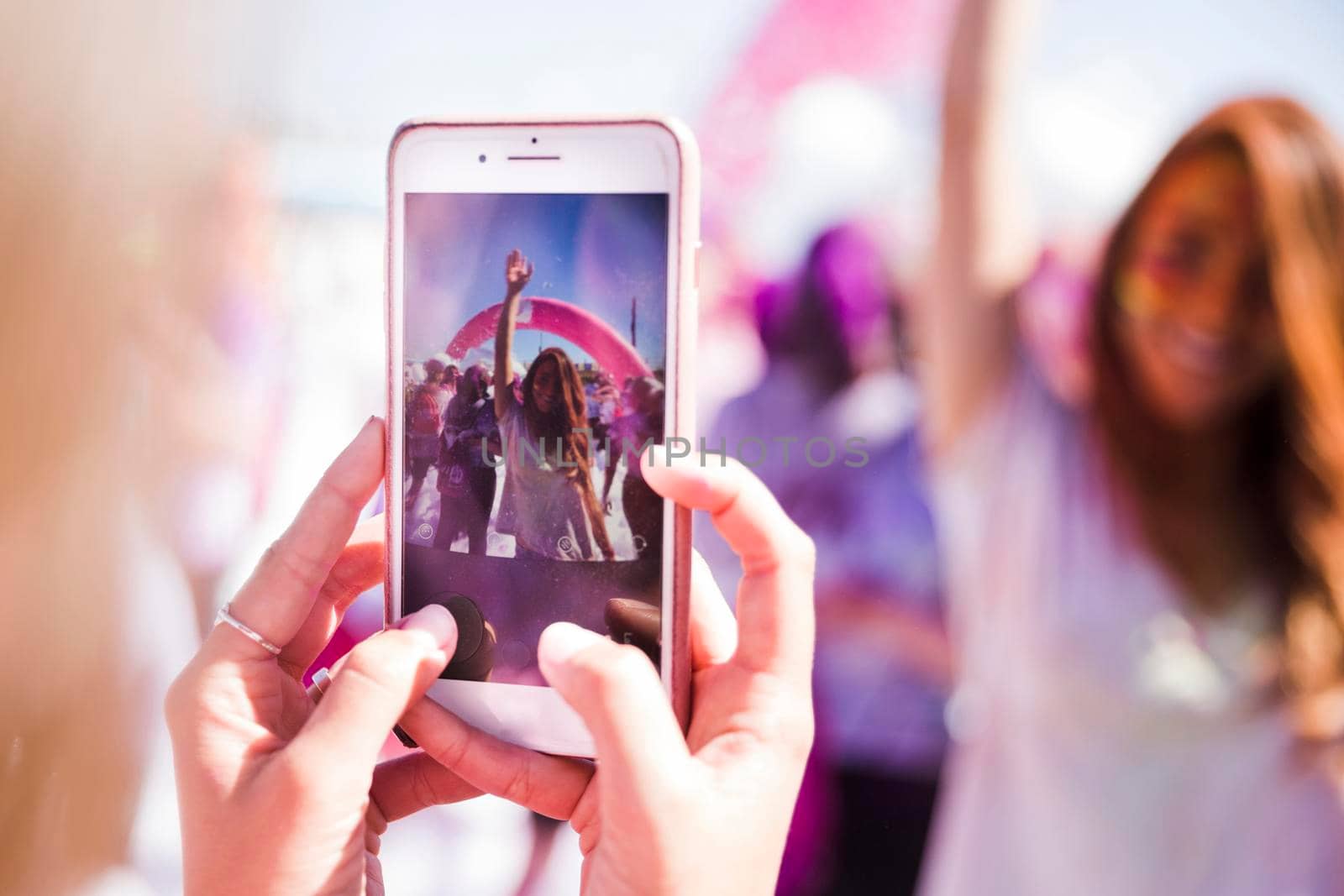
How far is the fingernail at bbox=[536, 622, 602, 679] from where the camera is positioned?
0.29m

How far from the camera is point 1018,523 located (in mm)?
601

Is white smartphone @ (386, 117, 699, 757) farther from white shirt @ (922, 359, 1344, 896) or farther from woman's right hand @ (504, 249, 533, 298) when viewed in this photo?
white shirt @ (922, 359, 1344, 896)

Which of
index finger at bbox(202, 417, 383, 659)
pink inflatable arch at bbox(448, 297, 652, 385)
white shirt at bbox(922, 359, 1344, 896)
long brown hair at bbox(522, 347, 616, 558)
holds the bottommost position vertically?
white shirt at bbox(922, 359, 1344, 896)

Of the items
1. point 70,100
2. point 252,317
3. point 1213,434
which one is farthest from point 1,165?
point 1213,434

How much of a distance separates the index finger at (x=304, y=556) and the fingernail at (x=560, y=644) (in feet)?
0.43

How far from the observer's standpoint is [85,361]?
0.61 metres

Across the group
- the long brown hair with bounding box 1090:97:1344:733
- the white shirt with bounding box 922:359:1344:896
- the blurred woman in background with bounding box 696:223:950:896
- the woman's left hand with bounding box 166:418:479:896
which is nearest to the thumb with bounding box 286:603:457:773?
the woman's left hand with bounding box 166:418:479:896

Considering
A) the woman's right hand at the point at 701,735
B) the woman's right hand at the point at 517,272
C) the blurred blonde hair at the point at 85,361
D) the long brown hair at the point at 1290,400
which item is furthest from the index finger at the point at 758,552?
the blurred blonde hair at the point at 85,361

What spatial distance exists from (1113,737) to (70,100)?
39.4 inches

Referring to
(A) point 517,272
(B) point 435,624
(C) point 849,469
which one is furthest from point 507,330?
(C) point 849,469

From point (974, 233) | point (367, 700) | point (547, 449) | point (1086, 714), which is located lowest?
point (1086, 714)

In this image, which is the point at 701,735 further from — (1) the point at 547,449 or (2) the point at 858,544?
(2) the point at 858,544

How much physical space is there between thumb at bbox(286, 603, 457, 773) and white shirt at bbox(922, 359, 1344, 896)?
0.43m

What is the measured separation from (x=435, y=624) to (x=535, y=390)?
12cm
